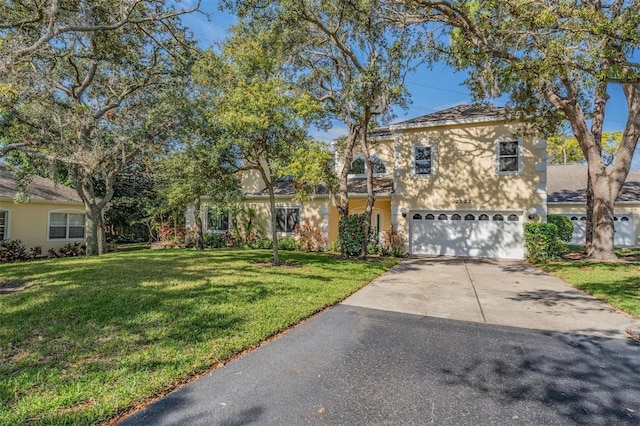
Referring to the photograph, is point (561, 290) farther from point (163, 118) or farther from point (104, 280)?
point (163, 118)

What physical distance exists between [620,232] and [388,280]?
19.8 m

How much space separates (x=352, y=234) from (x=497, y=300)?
7329 mm

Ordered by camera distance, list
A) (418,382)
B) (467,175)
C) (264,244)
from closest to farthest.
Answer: (418,382)
(467,175)
(264,244)

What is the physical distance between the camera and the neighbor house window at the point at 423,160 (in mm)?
15336

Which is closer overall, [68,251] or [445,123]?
[445,123]

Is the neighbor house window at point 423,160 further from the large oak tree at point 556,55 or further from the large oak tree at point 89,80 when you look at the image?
the large oak tree at point 89,80

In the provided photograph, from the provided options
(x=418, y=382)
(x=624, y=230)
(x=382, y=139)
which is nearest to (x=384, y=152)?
(x=382, y=139)

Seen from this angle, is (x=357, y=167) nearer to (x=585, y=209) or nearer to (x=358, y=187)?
(x=358, y=187)

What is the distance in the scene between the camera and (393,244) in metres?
15.2

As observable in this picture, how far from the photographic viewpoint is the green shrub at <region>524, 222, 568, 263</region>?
12.9m

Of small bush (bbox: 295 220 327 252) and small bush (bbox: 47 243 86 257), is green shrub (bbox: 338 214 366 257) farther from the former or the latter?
small bush (bbox: 47 243 86 257)

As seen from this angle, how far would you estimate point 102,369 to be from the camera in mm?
3652

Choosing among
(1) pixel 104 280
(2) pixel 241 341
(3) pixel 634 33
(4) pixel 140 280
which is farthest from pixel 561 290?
(1) pixel 104 280

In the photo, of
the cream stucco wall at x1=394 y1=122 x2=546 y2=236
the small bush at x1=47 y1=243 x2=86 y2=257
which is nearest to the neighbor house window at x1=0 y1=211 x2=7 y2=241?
the small bush at x1=47 y1=243 x2=86 y2=257
